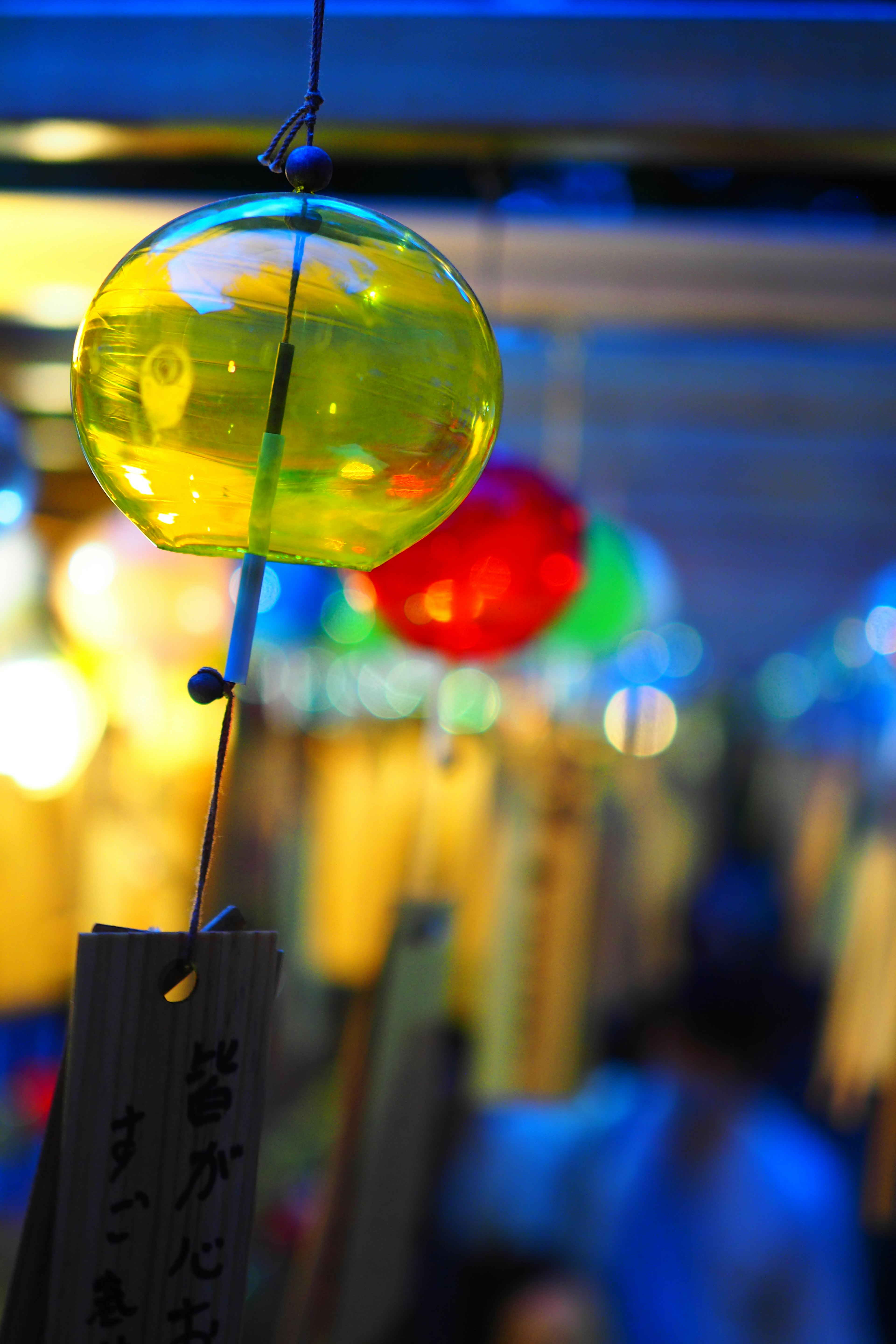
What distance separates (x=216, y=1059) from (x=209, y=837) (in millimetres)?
109

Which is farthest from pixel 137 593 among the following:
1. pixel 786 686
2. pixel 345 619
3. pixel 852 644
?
pixel 786 686

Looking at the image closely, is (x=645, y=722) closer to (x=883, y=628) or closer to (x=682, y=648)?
(x=883, y=628)

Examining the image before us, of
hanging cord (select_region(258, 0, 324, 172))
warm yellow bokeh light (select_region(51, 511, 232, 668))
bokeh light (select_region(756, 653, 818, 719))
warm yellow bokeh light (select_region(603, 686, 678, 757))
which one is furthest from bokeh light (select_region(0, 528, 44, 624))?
bokeh light (select_region(756, 653, 818, 719))

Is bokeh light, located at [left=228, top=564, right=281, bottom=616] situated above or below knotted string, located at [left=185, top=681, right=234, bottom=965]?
above

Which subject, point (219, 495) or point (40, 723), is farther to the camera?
point (40, 723)

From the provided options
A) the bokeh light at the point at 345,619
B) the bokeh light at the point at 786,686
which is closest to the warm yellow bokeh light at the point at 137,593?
the bokeh light at the point at 345,619

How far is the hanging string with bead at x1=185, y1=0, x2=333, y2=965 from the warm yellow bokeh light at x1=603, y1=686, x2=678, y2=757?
7.91ft

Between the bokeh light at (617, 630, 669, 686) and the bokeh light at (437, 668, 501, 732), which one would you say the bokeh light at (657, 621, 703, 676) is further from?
the bokeh light at (437, 668, 501, 732)

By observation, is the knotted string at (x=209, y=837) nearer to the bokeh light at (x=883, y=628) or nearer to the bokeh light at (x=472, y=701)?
the bokeh light at (x=883, y=628)

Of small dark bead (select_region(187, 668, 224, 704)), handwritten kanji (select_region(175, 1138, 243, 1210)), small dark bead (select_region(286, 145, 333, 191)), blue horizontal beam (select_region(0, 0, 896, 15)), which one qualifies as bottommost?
handwritten kanji (select_region(175, 1138, 243, 1210))

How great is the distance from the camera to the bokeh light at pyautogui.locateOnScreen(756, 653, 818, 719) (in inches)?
168

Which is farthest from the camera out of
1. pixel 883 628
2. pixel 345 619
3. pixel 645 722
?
pixel 645 722

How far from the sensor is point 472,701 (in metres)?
3.70

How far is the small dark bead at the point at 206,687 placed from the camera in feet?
1.79
